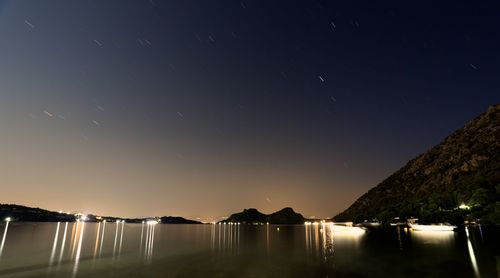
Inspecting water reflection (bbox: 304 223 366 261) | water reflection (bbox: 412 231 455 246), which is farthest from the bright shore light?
water reflection (bbox: 304 223 366 261)

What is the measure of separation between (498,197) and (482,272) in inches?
4475

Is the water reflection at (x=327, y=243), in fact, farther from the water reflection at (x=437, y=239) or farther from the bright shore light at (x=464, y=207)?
the bright shore light at (x=464, y=207)

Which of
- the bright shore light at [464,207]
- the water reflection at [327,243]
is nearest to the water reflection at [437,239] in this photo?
the water reflection at [327,243]

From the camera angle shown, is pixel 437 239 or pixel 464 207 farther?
pixel 464 207

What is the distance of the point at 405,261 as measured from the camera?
4869cm

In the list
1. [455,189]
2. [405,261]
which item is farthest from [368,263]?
[455,189]

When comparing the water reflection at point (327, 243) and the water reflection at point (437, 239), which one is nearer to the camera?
the water reflection at point (327, 243)

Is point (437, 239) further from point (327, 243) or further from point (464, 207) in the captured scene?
point (464, 207)

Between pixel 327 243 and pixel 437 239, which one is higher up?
pixel 437 239

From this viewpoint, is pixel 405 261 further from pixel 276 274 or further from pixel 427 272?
pixel 276 274

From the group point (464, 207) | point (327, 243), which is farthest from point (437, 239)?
point (464, 207)

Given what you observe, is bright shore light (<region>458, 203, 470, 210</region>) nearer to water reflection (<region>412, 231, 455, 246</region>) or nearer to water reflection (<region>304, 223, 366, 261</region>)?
water reflection (<region>412, 231, 455, 246</region>)

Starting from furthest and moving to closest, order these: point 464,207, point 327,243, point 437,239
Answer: point 464,207
point 327,243
point 437,239

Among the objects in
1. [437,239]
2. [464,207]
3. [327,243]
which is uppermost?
[464,207]
